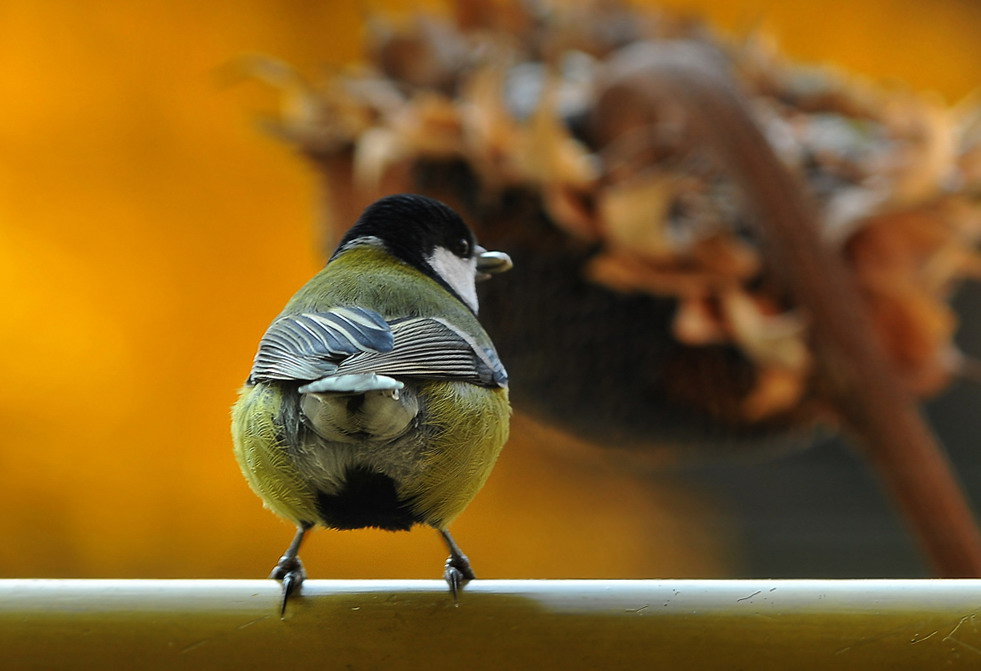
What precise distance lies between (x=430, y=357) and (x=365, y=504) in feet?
0.19

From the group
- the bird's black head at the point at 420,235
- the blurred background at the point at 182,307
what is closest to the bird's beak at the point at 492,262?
the bird's black head at the point at 420,235

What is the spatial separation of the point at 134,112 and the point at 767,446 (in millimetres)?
739

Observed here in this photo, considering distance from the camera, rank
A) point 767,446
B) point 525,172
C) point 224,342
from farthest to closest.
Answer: point 224,342
point 767,446
point 525,172

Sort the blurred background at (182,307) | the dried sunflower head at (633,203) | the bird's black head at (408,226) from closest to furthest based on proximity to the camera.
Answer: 1. the bird's black head at (408,226)
2. the dried sunflower head at (633,203)
3. the blurred background at (182,307)

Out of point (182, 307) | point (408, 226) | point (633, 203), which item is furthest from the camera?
point (182, 307)

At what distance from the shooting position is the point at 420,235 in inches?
18.1

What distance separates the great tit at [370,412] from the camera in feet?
1.10

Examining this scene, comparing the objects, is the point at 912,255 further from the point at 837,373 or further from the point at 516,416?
the point at 516,416

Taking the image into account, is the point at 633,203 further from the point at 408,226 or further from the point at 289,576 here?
the point at 289,576

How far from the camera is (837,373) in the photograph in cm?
63

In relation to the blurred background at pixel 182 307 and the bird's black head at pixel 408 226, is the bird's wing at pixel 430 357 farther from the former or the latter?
the blurred background at pixel 182 307

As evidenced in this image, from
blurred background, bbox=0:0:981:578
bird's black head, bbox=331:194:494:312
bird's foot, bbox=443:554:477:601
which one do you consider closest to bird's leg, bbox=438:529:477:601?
bird's foot, bbox=443:554:477:601

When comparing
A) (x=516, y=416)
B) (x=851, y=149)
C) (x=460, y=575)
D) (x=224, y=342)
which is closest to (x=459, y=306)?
(x=460, y=575)

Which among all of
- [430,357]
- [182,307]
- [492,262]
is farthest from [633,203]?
[182,307]
